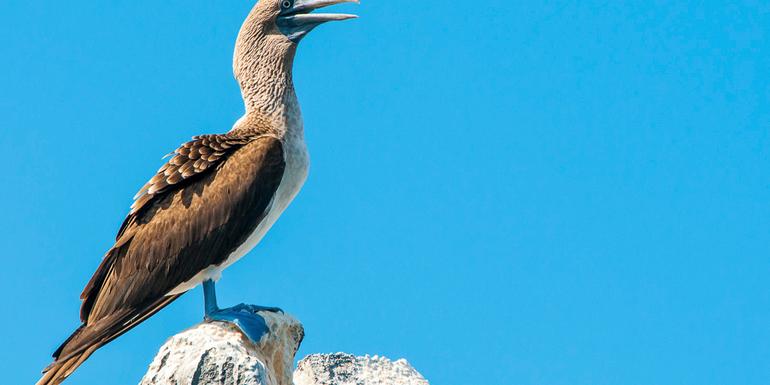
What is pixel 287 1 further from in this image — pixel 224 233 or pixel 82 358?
pixel 82 358

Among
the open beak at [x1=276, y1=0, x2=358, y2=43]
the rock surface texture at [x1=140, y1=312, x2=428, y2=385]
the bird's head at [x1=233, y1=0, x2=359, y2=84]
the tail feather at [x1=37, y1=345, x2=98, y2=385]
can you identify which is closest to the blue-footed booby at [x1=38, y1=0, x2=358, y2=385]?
the tail feather at [x1=37, y1=345, x2=98, y2=385]

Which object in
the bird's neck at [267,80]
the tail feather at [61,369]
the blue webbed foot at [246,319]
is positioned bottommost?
the tail feather at [61,369]

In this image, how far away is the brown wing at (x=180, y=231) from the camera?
1102 centimetres

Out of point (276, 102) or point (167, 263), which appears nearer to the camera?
point (167, 263)

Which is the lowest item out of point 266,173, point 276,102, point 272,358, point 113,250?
point 272,358

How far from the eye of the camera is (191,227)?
36.9 ft

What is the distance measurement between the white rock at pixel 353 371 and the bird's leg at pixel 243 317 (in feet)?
7.04

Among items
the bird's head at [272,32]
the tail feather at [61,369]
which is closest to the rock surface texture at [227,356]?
the tail feather at [61,369]

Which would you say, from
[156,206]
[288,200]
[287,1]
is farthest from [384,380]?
[287,1]

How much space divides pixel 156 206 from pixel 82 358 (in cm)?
161

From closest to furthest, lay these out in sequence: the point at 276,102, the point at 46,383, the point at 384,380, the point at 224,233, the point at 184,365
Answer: the point at 184,365 < the point at 46,383 < the point at 224,233 < the point at 276,102 < the point at 384,380

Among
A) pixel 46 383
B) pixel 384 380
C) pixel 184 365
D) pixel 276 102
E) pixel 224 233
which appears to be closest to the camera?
pixel 184 365

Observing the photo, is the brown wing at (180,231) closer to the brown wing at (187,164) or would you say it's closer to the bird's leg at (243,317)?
the brown wing at (187,164)

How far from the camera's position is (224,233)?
Result: 1125 centimetres
